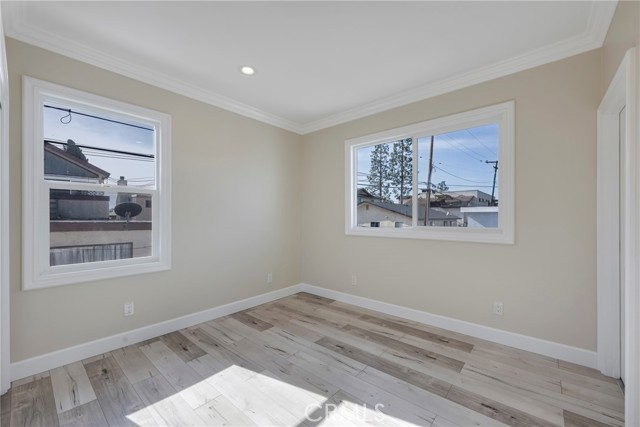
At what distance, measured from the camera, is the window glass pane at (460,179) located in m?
2.75

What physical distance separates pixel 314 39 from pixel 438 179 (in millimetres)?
1931

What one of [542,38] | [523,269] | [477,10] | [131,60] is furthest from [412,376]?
[131,60]

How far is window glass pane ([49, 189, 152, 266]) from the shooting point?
2277mm

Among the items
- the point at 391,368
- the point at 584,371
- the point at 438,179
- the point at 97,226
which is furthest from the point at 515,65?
the point at 97,226

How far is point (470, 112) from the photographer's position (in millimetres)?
2758

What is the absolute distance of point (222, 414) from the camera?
173 cm

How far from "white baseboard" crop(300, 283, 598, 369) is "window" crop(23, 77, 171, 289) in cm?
241

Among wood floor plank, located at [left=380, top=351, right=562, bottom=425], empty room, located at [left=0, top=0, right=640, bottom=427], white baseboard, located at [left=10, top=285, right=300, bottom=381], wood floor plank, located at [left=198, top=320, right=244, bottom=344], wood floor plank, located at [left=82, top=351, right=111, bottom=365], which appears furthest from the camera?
wood floor plank, located at [left=198, top=320, right=244, bottom=344]

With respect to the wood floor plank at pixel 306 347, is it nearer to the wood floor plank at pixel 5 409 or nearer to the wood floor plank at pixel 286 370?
the wood floor plank at pixel 286 370

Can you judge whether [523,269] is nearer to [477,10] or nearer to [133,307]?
[477,10]

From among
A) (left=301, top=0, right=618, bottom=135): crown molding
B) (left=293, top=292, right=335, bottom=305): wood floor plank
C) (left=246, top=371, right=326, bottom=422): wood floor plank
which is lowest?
(left=246, top=371, right=326, bottom=422): wood floor plank

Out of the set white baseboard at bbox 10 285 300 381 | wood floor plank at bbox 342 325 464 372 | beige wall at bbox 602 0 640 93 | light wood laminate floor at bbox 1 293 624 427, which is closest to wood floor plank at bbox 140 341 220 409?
light wood laminate floor at bbox 1 293 624 427

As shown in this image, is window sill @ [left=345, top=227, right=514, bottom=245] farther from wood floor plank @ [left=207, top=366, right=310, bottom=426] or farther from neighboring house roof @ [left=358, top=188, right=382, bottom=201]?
wood floor plank @ [left=207, top=366, right=310, bottom=426]

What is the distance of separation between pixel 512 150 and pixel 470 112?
0.55 metres
